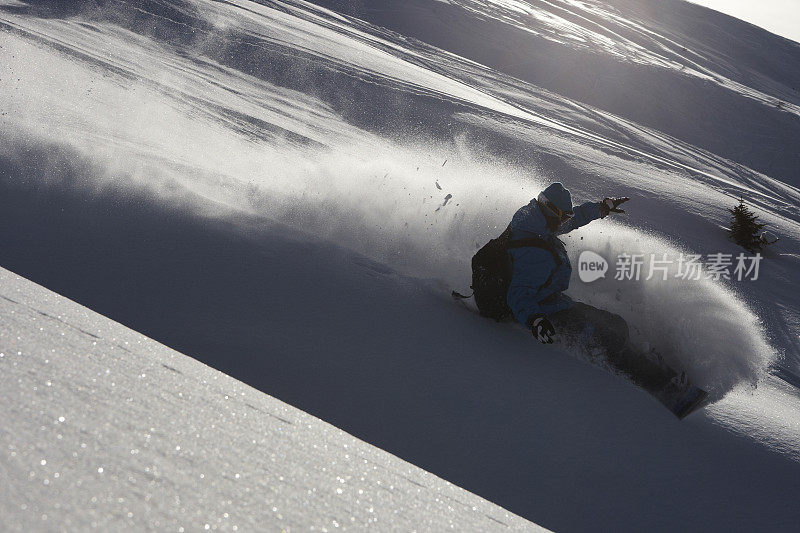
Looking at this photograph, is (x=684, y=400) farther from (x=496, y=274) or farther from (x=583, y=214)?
(x=583, y=214)

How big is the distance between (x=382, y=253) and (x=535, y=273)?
1259 millimetres

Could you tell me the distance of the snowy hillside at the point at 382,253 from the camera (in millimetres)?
2928

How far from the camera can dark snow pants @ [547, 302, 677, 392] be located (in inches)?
154

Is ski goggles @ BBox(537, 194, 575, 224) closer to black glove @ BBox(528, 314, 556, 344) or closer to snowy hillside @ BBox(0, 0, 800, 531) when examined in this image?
black glove @ BBox(528, 314, 556, 344)

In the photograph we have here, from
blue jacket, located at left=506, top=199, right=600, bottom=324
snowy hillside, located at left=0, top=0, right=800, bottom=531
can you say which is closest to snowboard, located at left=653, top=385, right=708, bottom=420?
snowy hillside, located at left=0, top=0, right=800, bottom=531

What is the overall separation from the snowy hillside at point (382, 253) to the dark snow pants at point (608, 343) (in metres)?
0.16

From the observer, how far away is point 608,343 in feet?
13.5

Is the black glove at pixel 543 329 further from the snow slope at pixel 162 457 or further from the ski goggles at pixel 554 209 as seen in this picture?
the snow slope at pixel 162 457

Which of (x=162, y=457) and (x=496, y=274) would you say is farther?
(x=496, y=274)

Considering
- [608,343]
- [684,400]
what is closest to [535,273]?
[608,343]

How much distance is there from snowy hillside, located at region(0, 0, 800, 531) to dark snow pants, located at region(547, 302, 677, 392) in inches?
6.1

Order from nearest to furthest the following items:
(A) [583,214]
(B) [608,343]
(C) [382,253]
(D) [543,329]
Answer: (D) [543,329], (B) [608,343], (A) [583,214], (C) [382,253]

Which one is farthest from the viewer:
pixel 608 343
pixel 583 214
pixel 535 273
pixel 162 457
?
pixel 583 214

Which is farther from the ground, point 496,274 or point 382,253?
point 496,274
